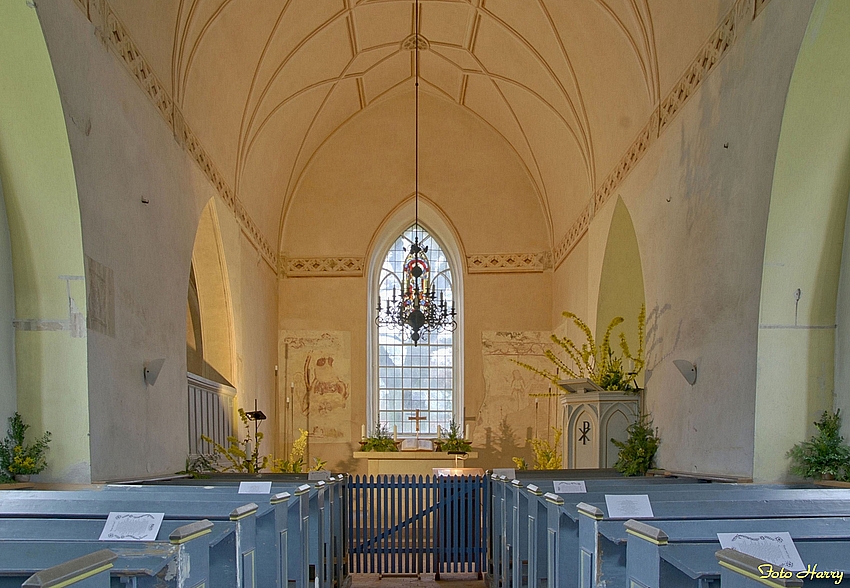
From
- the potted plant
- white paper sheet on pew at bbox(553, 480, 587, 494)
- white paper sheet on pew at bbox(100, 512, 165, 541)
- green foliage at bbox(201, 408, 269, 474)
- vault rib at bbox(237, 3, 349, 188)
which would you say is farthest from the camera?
the potted plant

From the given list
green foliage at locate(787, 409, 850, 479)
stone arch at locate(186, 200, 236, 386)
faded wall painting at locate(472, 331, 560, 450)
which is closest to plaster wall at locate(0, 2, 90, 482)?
stone arch at locate(186, 200, 236, 386)

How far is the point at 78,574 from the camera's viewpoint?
213 cm

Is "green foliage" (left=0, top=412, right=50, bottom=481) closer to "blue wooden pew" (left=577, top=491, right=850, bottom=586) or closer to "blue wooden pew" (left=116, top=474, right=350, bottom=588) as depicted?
"blue wooden pew" (left=116, top=474, right=350, bottom=588)

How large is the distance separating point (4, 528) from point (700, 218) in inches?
239

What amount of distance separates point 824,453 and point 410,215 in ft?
35.3

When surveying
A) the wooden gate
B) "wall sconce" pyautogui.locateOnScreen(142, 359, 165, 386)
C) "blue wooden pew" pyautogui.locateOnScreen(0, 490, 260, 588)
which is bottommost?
the wooden gate

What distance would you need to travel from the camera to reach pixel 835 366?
6070 millimetres

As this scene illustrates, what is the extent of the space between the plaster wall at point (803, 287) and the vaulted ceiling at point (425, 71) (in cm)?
164

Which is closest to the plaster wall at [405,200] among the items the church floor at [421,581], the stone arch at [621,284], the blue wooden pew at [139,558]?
the stone arch at [621,284]

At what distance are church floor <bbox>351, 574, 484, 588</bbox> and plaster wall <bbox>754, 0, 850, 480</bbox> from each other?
128 inches

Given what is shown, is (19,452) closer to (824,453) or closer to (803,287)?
(824,453)

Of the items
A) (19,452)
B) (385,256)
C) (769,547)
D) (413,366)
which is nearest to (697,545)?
(769,547)

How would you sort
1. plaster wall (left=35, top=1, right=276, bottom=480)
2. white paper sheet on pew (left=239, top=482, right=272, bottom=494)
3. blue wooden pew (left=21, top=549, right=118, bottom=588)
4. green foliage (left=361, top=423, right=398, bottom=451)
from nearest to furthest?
A: 1. blue wooden pew (left=21, top=549, right=118, bottom=588)
2. white paper sheet on pew (left=239, top=482, right=272, bottom=494)
3. plaster wall (left=35, top=1, right=276, bottom=480)
4. green foliage (left=361, top=423, right=398, bottom=451)

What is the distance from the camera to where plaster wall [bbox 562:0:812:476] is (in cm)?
602
